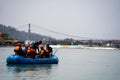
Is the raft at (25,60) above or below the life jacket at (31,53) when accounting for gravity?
below

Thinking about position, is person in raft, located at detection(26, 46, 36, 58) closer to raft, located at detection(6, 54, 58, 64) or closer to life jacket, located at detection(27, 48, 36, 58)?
life jacket, located at detection(27, 48, 36, 58)

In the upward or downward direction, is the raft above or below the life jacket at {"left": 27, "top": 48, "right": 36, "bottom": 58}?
below

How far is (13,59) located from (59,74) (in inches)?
251

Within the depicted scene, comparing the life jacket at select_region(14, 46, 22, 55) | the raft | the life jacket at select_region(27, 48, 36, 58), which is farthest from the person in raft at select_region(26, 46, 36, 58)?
the life jacket at select_region(14, 46, 22, 55)

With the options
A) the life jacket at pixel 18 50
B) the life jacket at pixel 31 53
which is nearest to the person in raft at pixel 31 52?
the life jacket at pixel 31 53

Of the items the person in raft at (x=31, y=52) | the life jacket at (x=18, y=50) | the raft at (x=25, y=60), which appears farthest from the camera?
the person in raft at (x=31, y=52)

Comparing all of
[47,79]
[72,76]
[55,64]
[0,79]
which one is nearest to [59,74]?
[72,76]

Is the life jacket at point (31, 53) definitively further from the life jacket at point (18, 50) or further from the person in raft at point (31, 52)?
the life jacket at point (18, 50)

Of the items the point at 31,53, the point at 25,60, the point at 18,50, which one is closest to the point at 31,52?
the point at 31,53

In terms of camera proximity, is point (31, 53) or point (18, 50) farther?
point (31, 53)

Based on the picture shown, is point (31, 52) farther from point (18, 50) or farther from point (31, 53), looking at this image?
point (18, 50)

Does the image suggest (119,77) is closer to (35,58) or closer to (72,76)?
(72,76)

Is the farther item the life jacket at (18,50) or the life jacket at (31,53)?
the life jacket at (31,53)

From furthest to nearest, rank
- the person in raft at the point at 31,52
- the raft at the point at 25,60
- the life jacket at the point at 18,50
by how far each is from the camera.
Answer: the person in raft at the point at 31,52, the raft at the point at 25,60, the life jacket at the point at 18,50
